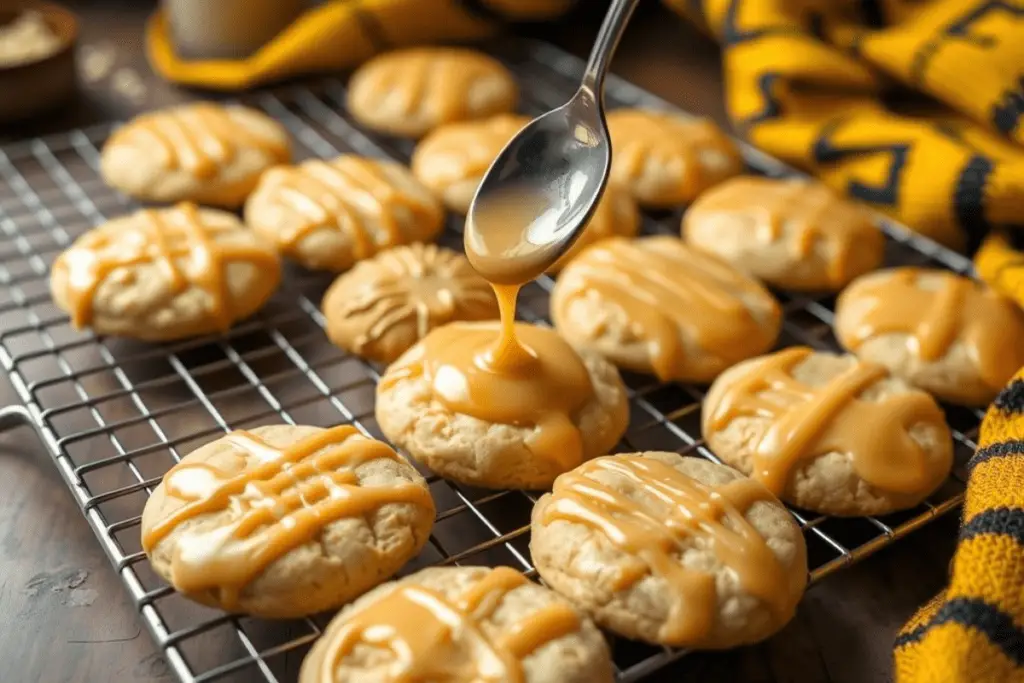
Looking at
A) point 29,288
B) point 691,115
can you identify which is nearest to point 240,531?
point 29,288

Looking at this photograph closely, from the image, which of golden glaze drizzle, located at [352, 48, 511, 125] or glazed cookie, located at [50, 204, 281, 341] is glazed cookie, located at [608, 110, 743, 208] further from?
glazed cookie, located at [50, 204, 281, 341]

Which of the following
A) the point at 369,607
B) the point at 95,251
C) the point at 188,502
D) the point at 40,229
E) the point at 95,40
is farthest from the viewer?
the point at 95,40

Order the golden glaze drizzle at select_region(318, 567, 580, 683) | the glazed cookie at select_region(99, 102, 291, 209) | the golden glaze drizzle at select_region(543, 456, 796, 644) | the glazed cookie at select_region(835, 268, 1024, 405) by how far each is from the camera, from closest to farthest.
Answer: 1. the golden glaze drizzle at select_region(318, 567, 580, 683)
2. the golden glaze drizzle at select_region(543, 456, 796, 644)
3. the glazed cookie at select_region(835, 268, 1024, 405)
4. the glazed cookie at select_region(99, 102, 291, 209)

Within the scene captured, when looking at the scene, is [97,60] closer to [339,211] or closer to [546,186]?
[339,211]

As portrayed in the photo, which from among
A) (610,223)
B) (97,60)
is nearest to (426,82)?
(610,223)

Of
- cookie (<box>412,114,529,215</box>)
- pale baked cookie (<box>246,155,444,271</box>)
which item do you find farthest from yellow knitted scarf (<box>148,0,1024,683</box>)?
pale baked cookie (<box>246,155,444,271</box>)

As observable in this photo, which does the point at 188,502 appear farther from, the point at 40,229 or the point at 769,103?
the point at 769,103
